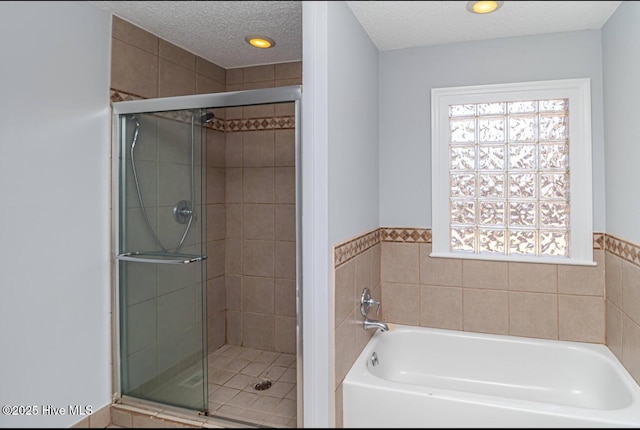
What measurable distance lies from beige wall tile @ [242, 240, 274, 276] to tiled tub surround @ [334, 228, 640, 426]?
0.73m

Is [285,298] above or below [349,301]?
below


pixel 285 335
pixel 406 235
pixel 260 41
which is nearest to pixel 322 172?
pixel 260 41

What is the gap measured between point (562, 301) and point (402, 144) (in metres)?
1.07

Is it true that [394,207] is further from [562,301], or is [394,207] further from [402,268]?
[562,301]

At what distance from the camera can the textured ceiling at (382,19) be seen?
116cm

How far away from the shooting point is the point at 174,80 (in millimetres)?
1653

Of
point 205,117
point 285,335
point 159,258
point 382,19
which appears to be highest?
point 382,19

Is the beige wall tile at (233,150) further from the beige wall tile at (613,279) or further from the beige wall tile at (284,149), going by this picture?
the beige wall tile at (613,279)

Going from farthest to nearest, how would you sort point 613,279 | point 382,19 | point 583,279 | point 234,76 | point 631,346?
point 234,76 → point 583,279 → point 613,279 → point 631,346 → point 382,19

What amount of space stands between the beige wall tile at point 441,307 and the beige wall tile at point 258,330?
3.14 feet

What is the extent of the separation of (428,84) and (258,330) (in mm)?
1758

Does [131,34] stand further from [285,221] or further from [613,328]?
[613,328]

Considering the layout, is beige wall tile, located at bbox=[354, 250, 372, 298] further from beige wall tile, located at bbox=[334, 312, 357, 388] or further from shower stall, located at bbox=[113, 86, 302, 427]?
shower stall, located at bbox=[113, 86, 302, 427]

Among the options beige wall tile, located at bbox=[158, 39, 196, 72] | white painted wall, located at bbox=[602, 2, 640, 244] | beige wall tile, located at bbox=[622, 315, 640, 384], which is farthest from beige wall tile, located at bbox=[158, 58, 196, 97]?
beige wall tile, located at bbox=[622, 315, 640, 384]
